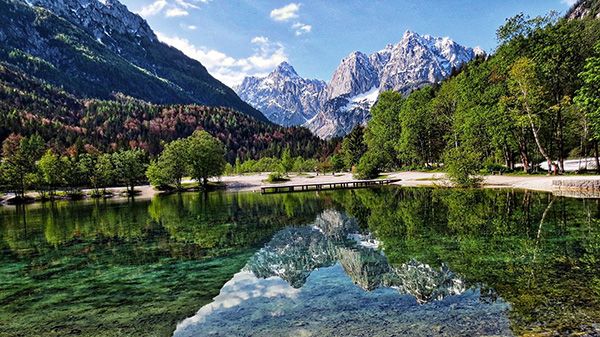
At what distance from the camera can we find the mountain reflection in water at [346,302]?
10469mm

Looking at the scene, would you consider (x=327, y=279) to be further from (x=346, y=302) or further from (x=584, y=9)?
(x=584, y=9)

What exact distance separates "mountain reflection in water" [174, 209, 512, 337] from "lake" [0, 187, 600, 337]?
0.21 ft

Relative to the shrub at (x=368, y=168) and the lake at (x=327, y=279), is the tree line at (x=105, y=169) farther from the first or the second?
the lake at (x=327, y=279)

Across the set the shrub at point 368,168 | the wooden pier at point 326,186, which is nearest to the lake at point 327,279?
the wooden pier at point 326,186

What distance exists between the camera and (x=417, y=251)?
61.7ft

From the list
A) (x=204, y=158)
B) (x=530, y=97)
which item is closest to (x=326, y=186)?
(x=204, y=158)

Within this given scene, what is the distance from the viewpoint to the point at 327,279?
15680 mm

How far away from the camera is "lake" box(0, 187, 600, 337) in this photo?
10.9 meters

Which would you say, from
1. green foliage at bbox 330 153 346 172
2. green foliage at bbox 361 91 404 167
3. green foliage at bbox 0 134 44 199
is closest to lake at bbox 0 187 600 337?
green foliage at bbox 361 91 404 167

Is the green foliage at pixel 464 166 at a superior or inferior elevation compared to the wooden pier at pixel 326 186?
superior

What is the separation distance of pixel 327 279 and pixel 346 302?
118 inches

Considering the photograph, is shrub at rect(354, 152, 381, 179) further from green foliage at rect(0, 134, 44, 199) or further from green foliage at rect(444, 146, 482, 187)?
green foliage at rect(0, 134, 44, 199)

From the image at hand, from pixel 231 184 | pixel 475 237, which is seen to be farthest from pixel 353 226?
pixel 231 184

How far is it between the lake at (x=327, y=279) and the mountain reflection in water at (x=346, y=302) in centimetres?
6
